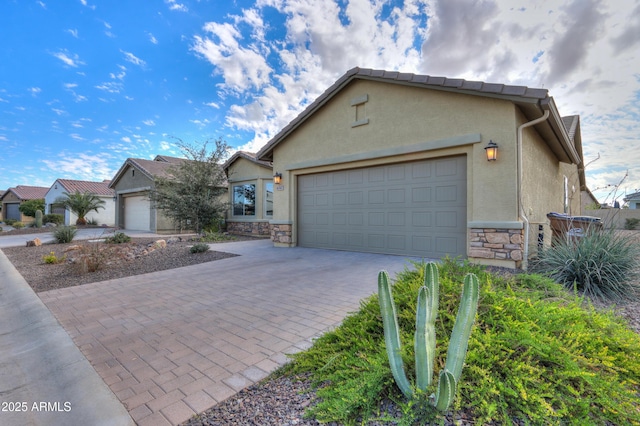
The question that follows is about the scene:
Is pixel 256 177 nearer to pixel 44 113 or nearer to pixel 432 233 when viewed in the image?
pixel 432 233

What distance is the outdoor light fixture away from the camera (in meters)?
6.09

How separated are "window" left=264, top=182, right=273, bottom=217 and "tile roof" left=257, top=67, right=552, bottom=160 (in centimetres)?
486

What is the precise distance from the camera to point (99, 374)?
2.39 metres

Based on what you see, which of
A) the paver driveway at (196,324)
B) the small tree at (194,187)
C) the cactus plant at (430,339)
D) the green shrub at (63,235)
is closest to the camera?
the cactus plant at (430,339)

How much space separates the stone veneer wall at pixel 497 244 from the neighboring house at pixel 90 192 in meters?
27.9

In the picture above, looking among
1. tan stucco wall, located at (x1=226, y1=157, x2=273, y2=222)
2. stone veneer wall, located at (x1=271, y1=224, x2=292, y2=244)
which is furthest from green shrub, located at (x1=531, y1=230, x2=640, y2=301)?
tan stucco wall, located at (x1=226, y1=157, x2=273, y2=222)

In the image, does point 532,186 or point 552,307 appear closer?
point 552,307

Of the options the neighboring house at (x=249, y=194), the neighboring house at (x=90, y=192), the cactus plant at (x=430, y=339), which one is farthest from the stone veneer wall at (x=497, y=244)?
the neighboring house at (x=90, y=192)

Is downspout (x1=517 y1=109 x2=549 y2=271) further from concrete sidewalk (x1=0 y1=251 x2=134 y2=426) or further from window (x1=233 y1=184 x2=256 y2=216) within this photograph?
window (x1=233 y1=184 x2=256 y2=216)

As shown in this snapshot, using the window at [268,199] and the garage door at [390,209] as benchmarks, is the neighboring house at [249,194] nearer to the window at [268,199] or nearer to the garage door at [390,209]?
the window at [268,199]

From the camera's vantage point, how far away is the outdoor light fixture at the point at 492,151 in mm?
6090

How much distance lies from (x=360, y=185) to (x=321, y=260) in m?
2.57

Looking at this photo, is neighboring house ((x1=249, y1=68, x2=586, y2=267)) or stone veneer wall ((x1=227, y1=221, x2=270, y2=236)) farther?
stone veneer wall ((x1=227, y1=221, x2=270, y2=236))

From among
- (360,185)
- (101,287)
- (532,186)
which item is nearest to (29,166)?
(101,287)
